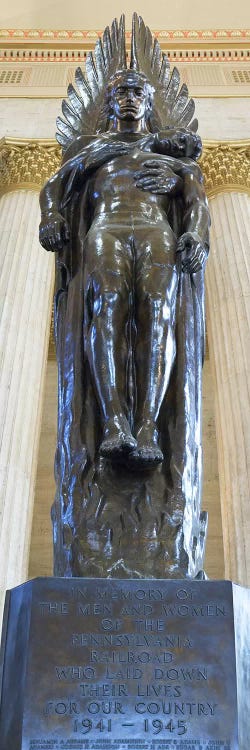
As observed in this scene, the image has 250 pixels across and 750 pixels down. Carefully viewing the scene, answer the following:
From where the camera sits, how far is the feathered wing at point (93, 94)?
148 inches

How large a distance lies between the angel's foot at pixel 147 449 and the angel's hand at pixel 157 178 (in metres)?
1.12

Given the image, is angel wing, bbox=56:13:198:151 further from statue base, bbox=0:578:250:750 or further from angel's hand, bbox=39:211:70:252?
statue base, bbox=0:578:250:750

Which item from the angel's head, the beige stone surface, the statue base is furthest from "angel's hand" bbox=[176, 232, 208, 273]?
the beige stone surface

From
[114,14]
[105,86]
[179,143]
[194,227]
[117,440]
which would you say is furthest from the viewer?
[114,14]

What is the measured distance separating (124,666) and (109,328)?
3.91 feet

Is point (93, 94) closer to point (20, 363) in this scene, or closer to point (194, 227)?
point (194, 227)

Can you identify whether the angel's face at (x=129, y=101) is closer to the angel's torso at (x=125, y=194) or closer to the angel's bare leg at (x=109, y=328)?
the angel's torso at (x=125, y=194)

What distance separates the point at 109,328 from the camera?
102 inches

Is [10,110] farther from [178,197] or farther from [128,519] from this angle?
[128,519]

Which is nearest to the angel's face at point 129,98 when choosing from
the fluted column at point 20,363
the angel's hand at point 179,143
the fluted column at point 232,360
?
the angel's hand at point 179,143

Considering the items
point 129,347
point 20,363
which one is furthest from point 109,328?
point 20,363

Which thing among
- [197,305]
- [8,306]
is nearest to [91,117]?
[197,305]

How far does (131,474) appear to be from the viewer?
2406mm

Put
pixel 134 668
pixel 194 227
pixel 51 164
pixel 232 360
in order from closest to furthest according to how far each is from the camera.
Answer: pixel 134 668 → pixel 194 227 → pixel 232 360 → pixel 51 164
